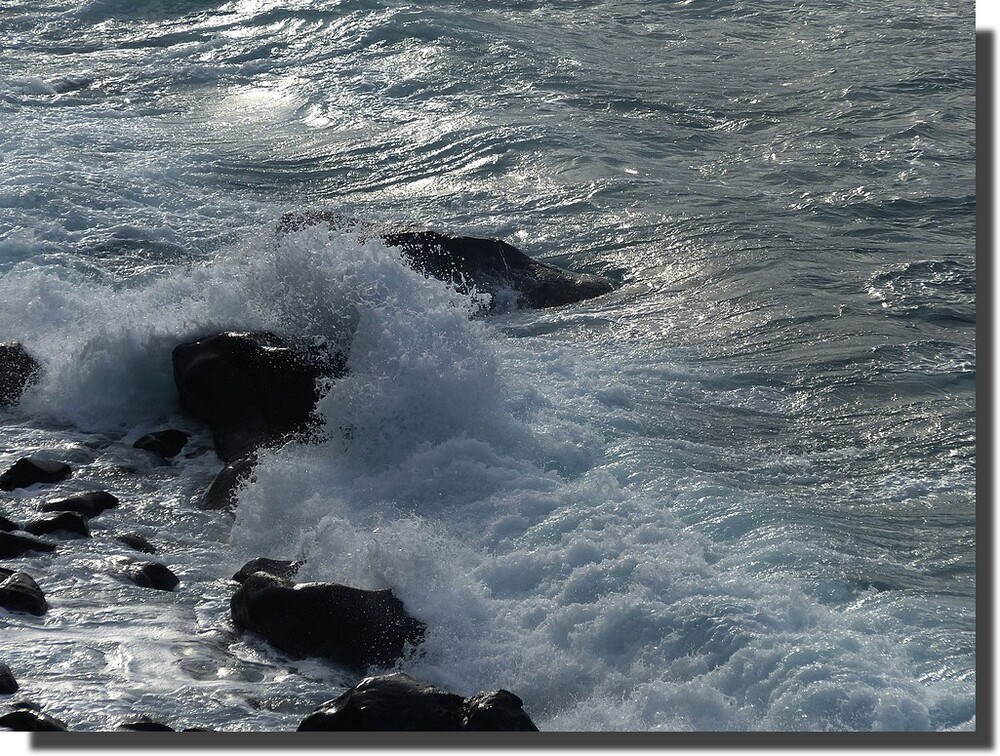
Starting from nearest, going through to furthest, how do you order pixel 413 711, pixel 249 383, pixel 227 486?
pixel 413 711, pixel 227 486, pixel 249 383

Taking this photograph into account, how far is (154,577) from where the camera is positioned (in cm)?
691

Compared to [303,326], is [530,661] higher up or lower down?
lower down

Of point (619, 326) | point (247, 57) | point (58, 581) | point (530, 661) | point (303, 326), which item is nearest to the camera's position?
point (530, 661)

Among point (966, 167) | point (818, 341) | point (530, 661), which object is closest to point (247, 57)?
point (966, 167)

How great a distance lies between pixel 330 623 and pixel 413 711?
3.55 ft

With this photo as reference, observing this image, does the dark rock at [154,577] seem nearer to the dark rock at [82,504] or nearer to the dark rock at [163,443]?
the dark rock at [82,504]

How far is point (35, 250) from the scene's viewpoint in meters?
11.7

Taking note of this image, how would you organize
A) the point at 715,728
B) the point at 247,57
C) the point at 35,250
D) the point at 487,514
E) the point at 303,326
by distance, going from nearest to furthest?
the point at 715,728 < the point at 487,514 < the point at 303,326 < the point at 35,250 < the point at 247,57

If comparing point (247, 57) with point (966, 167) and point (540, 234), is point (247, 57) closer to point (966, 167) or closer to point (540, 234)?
point (540, 234)

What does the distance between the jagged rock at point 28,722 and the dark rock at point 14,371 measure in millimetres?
4302

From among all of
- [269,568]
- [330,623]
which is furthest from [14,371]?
[330,623]

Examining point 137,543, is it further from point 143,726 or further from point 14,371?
point 14,371

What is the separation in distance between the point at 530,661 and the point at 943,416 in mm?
3818

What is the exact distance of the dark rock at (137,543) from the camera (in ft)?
24.0
